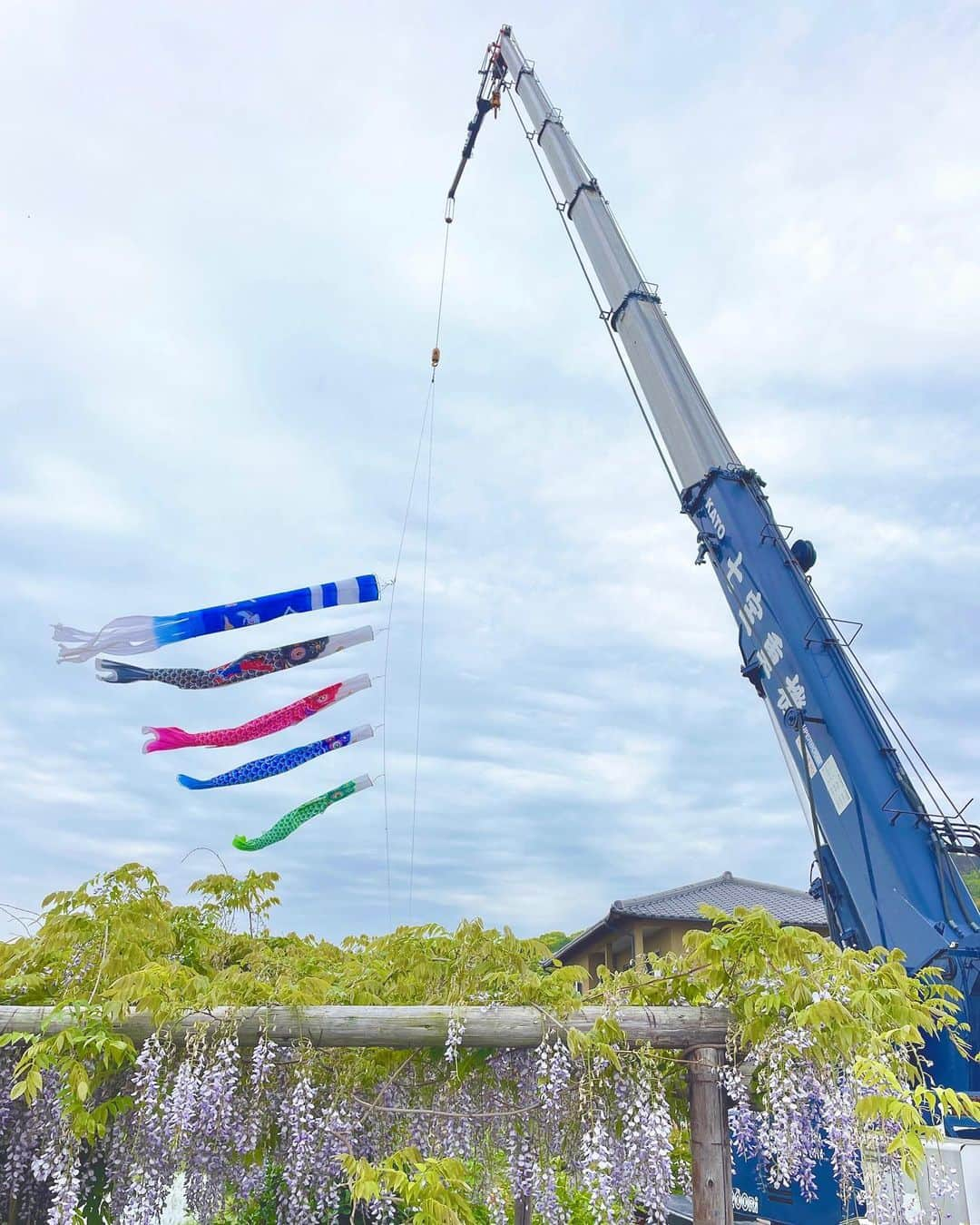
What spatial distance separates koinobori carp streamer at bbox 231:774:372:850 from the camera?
28.1 ft

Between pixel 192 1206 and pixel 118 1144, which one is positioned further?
pixel 192 1206

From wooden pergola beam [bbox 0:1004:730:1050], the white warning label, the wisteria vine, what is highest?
the white warning label

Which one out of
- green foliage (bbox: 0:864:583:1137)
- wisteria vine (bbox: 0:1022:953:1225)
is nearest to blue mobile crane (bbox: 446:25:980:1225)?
wisteria vine (bbox: 0:1022:953:1225)

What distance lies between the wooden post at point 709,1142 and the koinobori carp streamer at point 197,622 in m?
4.43

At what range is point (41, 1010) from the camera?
4.92 meters

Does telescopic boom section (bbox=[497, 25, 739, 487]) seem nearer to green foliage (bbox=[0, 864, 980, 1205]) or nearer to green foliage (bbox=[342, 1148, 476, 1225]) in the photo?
green foliage (bbox=[0, 864, 980, 1205])

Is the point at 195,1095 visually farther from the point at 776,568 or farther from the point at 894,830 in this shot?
the point at 776,568

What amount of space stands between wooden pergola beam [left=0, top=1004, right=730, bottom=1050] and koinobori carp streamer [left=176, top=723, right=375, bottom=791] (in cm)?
324

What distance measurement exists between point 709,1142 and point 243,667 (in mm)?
4972

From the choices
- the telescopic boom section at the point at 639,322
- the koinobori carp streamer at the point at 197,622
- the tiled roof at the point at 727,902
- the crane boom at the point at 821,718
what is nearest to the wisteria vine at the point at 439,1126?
the crane boom at the point at 821,718

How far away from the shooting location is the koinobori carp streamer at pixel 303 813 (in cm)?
856

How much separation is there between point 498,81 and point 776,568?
1062cm

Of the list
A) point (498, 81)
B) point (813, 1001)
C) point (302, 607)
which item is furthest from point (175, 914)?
point (498, 81)

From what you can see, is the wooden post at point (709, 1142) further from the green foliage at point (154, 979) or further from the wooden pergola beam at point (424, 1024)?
the green foliage at point (154, 979)
